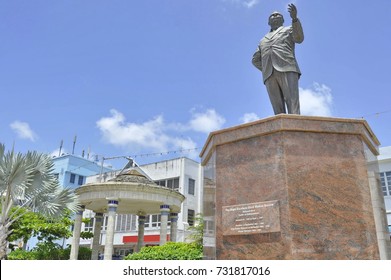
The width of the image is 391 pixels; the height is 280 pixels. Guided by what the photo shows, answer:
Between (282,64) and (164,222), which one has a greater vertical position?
(282,64)

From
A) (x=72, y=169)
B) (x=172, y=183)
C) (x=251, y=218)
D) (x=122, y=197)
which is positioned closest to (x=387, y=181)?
(x=172, y=183)

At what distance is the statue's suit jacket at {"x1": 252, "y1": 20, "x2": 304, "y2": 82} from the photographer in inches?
325

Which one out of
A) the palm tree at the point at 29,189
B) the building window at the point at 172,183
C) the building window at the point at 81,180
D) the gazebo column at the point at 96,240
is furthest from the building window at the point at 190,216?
the palm tree at the point at 29,189

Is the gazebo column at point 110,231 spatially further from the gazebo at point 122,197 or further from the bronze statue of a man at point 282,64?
the bronze statue of a man at point 282,64

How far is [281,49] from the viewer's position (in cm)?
841

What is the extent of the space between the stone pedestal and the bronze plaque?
0.02m

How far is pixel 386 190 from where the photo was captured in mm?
25812

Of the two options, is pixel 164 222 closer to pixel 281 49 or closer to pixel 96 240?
pixel 96 240

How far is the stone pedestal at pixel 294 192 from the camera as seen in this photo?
6508 millimetres

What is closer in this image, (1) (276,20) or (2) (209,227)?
(2) (209,227)

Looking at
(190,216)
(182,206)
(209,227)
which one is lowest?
(209,227)

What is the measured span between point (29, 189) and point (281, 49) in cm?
981

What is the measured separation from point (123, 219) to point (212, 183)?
1161 inches

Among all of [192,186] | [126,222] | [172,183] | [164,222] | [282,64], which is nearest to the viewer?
[282,64]
